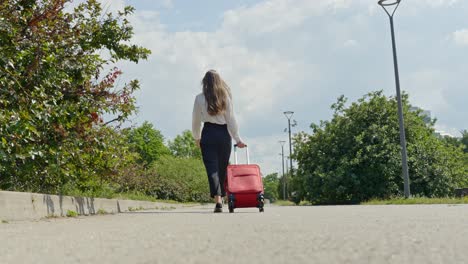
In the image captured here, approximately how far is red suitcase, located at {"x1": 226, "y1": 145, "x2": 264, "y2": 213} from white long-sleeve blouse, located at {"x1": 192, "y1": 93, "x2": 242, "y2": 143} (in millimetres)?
636

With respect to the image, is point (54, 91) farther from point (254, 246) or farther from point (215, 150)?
point (254, 246)

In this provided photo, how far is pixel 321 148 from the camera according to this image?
29.1 m

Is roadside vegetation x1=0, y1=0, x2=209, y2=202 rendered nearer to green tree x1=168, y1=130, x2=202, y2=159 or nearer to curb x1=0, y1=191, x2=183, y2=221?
curb x1=0, y1=191, x2=183, y2=221

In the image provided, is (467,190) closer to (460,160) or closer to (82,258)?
(460,160)

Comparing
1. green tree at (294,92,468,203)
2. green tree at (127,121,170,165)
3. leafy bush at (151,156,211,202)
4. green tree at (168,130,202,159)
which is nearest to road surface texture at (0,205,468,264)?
green tree at (294,92,468,203)

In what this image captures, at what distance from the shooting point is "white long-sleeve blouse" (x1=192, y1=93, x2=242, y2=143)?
956 centimetres

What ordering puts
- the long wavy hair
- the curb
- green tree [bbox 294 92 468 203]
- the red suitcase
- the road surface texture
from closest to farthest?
the road surface texture, the curb, the long wavy hair, the red suitcase, green tree [bbox 294 92 468 203]

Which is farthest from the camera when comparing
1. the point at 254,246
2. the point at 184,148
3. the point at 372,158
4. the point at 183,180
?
the point at 184,148

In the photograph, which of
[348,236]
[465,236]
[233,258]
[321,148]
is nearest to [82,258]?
[233,258]

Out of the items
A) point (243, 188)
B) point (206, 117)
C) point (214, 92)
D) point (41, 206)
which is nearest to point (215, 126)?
point (206, 117)

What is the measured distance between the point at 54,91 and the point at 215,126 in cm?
257

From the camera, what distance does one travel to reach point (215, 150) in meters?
9.46

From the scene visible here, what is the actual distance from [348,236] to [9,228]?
369 cm

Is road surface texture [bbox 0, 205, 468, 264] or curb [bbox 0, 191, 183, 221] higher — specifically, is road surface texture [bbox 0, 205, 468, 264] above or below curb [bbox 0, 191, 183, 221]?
below
